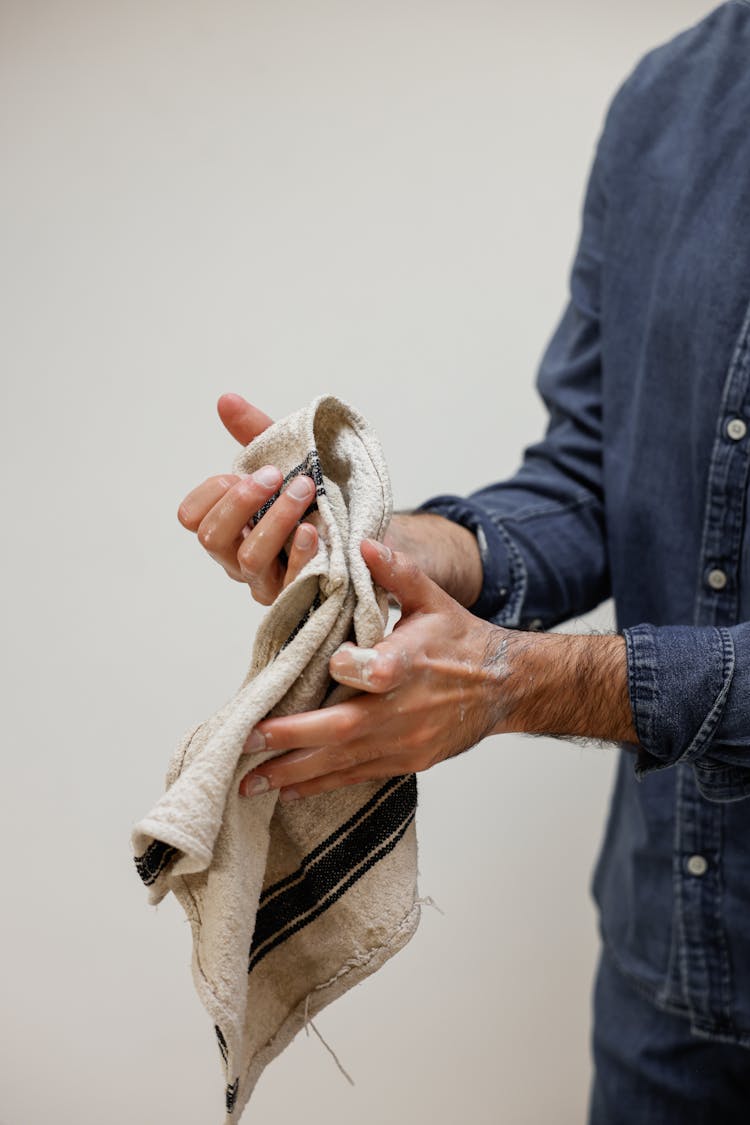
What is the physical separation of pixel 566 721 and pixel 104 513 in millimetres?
708

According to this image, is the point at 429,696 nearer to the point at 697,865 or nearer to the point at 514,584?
the point at 514,584

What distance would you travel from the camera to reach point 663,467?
949mm

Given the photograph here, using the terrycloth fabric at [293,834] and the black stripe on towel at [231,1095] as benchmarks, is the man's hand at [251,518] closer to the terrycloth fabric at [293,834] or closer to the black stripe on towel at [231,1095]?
the terrycloth fabric at [293,834]

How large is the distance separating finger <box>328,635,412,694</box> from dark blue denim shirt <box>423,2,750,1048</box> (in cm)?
32

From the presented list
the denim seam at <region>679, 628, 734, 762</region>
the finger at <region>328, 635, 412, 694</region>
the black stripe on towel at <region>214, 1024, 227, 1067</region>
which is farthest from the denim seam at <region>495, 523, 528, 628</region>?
the black stripe on towel at <region>214, 1024, 227, 1067</region>


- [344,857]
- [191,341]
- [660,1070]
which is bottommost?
[660,1070]

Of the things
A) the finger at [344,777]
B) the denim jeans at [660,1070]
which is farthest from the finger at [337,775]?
the denim jeans at [660,1070]

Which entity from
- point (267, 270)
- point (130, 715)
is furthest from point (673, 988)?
point (267, 270)

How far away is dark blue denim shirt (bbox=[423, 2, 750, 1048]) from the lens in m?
0.90

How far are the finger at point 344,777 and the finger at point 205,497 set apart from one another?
7.9 inches

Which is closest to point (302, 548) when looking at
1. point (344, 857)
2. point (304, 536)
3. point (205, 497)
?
point (304, 536)

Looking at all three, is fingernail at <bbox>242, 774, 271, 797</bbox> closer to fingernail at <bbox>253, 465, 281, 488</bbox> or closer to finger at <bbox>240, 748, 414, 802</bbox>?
finger at <bbox>240, 748, 414, 802</bbox>

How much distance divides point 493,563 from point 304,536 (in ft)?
1.06

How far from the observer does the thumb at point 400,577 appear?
2.06ft
